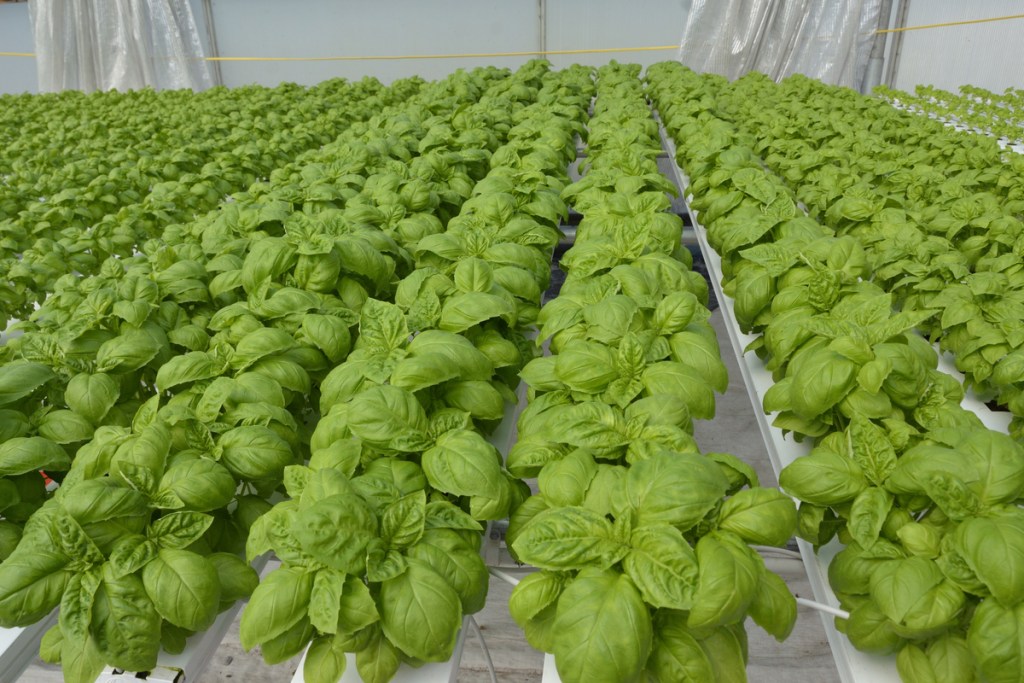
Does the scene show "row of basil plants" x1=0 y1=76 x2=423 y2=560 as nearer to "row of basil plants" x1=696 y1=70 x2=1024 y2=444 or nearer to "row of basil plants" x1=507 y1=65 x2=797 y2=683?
"row of basil plants" x1=507 y1=65 x2=797 y2=683

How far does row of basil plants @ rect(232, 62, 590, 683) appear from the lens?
0.82m

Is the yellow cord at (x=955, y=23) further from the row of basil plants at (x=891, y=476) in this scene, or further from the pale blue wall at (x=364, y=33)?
the row of basil plants at (x=891, y=476)

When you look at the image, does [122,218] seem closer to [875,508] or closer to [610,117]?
[610,117]

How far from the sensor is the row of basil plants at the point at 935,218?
1.44m

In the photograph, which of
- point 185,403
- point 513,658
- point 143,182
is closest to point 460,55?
point 143,182

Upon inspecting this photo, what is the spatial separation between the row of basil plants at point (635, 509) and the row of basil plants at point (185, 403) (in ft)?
0.75

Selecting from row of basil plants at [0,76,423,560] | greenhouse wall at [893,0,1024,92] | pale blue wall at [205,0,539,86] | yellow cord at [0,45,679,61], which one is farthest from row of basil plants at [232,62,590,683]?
pale blue wall at [205,0,539,86]

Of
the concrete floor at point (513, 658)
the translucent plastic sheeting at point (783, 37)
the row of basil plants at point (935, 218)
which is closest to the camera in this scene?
the row of basil plants at point (935, 218)

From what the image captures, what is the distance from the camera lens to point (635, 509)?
2.85ft

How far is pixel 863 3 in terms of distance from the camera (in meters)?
7.09

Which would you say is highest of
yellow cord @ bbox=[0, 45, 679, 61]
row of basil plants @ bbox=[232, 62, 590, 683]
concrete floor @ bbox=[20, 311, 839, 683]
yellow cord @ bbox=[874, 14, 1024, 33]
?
yellow cord @ bbox=[874, 14, 1024, 33]

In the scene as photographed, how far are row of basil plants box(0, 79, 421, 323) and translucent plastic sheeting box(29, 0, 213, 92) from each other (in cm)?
366

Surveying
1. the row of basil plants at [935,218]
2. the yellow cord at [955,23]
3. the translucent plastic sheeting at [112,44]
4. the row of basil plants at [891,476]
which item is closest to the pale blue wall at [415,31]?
the translucent plastic sheeting at [112,44]

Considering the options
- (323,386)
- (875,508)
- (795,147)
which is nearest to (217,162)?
(323,386)
